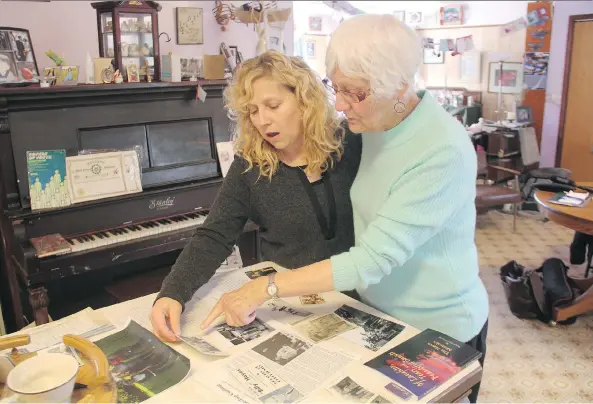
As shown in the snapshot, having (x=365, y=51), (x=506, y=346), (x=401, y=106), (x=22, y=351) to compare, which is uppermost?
(x=365, y=51)

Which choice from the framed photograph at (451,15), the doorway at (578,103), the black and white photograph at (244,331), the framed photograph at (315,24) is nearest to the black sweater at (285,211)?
the black and white photograph at (244,331)

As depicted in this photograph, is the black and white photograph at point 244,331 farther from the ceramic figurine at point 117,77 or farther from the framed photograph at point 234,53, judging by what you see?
the framed photograph at point 234,53

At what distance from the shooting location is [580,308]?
3236 millimetres

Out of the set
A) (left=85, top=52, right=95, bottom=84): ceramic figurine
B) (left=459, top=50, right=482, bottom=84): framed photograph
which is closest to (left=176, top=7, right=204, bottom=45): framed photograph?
(left=85, top=52, right=95, bottom=84): ceramic figurine

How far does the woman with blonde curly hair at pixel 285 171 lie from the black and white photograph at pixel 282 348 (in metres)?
0.33

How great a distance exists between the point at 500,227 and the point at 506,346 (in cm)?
237

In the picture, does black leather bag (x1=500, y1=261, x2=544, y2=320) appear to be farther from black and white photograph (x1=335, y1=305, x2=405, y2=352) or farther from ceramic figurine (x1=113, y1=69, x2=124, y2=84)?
→ ceramic figurine (x1=113, y1=69, x2=124, y2=84)

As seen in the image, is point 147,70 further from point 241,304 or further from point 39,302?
point 241,304

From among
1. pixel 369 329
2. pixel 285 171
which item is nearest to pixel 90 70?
pixel 285 171

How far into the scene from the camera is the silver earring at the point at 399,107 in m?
1.25

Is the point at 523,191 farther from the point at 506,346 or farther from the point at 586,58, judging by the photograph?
the point at 506,346

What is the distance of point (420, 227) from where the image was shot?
1.16m

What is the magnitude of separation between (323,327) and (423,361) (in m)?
0.27

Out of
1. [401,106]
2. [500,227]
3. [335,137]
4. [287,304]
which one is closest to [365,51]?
[401,106]
